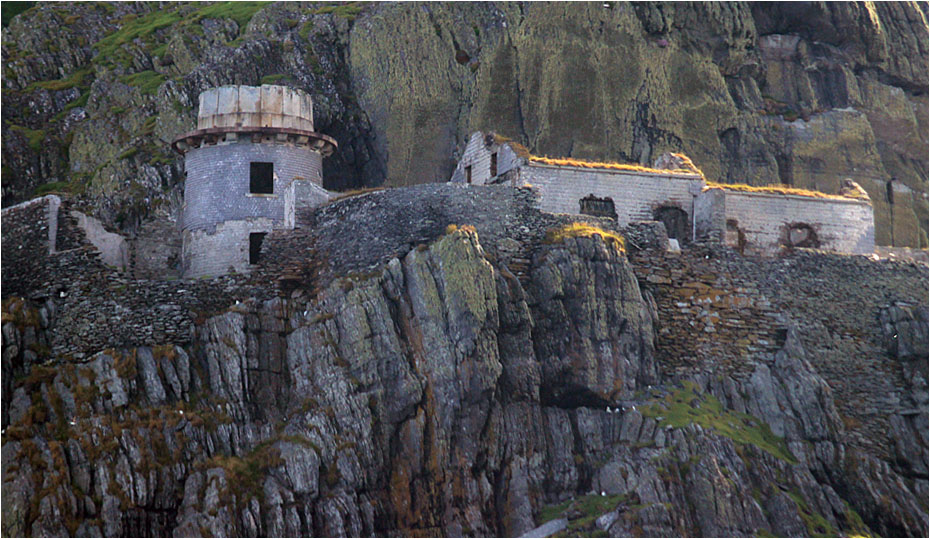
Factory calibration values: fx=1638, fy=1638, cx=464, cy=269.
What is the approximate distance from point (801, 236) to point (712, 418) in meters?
11.6

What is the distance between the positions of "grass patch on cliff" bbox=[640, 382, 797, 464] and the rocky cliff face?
56.4 feet

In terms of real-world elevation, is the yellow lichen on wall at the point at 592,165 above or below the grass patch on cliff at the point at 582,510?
above

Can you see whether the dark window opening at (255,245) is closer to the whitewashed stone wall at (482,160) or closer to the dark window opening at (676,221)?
the whitewashed stone wall at (482,160)

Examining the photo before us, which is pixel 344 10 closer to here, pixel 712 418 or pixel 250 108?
pixel 250 108

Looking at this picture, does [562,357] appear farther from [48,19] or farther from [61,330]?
[48,19]

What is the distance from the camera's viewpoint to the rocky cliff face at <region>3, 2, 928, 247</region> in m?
67.6

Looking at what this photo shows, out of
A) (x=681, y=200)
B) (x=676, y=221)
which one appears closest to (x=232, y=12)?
(x=681, y=200)

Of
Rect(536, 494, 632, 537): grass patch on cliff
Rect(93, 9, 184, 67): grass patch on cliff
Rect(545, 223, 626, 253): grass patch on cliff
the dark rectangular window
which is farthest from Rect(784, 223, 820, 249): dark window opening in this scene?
Rect(93, 9, 184, 67): grass patch on cliff

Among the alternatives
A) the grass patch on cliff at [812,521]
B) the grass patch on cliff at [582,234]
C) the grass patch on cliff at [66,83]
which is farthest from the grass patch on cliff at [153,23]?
the grass patch on cliff at [812,521]

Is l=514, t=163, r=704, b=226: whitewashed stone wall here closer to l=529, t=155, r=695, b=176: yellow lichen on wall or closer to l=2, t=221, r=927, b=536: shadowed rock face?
l=529, t=155, r=695, b=176: yellow lichen on wall

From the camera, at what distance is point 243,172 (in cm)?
5797

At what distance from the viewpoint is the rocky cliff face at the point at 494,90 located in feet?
222

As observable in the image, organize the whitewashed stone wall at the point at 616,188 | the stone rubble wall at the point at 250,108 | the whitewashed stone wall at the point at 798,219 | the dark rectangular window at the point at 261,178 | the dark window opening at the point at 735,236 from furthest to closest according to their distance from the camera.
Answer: the whitewashed stone wall at the point at 798,219, the dark window opening at the point at 735,236, the stone rubble wall at the point at 250,108, the dark rectangular window at the point at 261,178, the whitewashed stone wall at the point at 616,188

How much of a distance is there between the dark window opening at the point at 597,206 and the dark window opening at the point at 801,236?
715cm
